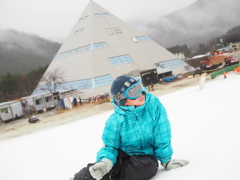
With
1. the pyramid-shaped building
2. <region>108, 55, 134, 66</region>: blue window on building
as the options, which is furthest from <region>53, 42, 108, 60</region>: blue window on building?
<region>108, 55, 134, 66</region>: blue window on building

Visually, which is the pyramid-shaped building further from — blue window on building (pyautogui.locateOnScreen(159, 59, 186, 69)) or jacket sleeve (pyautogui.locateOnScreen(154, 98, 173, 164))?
jacket sleeve (pyautogui.locateOnScreen(154, 98, 173, 164))

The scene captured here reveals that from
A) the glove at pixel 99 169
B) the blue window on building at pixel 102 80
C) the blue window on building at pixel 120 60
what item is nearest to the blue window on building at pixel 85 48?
the blue window on building at pixel 120 60

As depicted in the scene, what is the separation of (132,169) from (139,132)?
1.28ft

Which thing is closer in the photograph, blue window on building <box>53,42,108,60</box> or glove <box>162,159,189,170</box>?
glove <box>162,159,189,170</box>

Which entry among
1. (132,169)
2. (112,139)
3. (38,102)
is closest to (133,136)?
(112,139)

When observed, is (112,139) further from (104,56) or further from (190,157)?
(104,56)

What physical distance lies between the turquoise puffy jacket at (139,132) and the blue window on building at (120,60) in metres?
28.0

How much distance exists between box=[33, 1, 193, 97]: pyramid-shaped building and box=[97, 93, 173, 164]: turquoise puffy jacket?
2274cm

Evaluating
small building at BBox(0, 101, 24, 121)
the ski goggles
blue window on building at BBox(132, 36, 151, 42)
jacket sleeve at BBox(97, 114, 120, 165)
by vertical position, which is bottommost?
small building at BBox(0, 101, 24, 121)

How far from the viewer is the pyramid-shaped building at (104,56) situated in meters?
27.6

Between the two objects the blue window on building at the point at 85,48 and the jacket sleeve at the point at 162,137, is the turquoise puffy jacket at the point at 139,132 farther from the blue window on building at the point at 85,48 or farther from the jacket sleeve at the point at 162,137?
the blue window on building at the point at 85,48

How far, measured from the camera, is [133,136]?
86.2 inches

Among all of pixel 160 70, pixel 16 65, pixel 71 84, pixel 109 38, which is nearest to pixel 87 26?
pixel 109 38

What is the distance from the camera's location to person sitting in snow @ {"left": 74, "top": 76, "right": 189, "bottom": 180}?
214 centimetres
